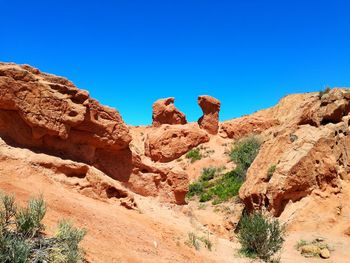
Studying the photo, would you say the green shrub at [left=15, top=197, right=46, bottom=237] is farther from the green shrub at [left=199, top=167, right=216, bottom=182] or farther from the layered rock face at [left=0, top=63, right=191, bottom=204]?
the green shrub at [left=199, top=167, right=216, bottom=182]

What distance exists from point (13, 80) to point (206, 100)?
96.6 feet

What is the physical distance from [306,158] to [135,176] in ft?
19.2

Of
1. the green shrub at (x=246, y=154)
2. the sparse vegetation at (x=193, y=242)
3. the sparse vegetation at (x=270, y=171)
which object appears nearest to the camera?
the sparse vegetation at (x=193, y=242)

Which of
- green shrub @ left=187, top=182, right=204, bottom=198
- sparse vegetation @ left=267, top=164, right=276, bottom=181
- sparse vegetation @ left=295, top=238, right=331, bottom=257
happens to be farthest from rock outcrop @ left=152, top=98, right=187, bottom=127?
sparse vegetation @ left=295, top=238, right=331, bottom=257

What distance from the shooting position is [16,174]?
28.0 feet

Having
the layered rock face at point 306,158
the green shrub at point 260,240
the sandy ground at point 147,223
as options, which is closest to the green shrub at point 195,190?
the layered rock face at point 306,158

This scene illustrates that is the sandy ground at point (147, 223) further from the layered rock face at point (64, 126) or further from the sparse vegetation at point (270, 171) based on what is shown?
the sparse vegetation at point (270, 171)

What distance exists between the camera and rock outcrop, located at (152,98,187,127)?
37.8m

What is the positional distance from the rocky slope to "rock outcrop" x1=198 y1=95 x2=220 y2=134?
21.1 meters

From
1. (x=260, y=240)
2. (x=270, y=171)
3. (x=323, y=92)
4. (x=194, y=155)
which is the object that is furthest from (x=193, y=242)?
(x=194, y=155)

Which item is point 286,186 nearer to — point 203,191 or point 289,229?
point 289,229

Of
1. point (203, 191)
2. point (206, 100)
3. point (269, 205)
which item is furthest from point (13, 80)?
point (206, 100)

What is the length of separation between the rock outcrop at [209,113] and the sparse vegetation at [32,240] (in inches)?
1288

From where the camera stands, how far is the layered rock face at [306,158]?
1312 centimetres
